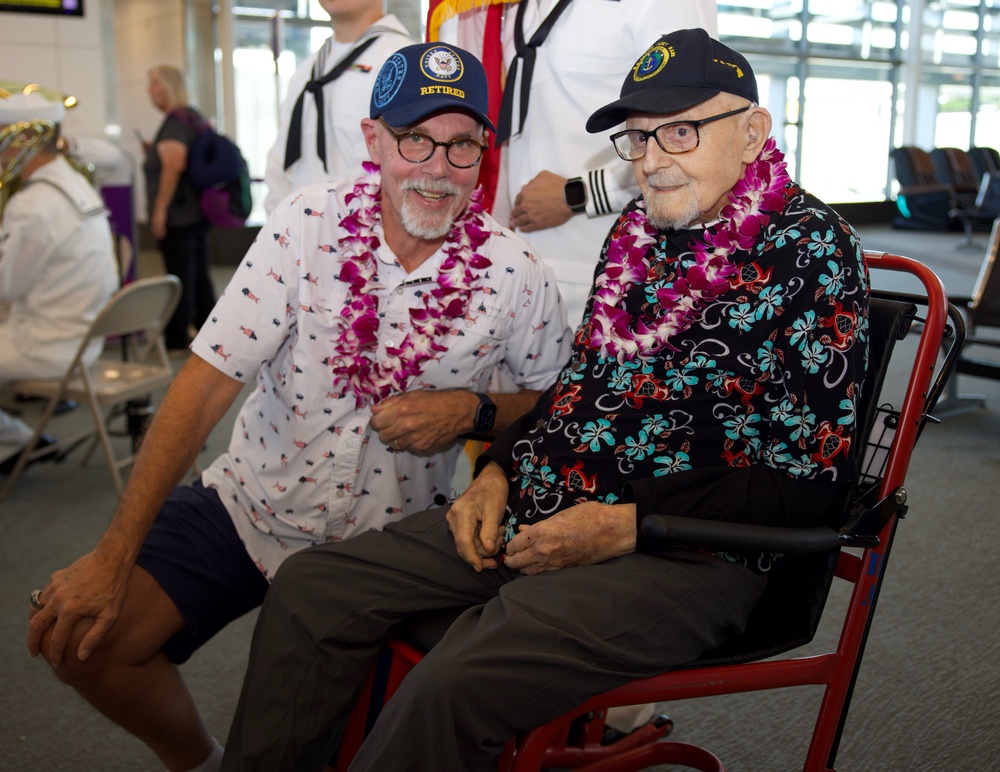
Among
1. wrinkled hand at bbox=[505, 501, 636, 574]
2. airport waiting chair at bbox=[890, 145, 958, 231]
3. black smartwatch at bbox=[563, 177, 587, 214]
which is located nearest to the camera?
wrinkled hand at bbox=[505, 501, 636, 574]

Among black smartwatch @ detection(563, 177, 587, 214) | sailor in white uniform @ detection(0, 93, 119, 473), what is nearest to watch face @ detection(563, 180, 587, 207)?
black smartwatch @ detection(563, 177, 587, 214)

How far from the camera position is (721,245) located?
154 centimetres

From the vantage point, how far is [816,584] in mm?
1528

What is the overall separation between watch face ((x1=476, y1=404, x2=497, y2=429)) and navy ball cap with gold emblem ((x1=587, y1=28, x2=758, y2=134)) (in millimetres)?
591

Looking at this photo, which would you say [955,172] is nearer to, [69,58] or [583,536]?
[69,58]

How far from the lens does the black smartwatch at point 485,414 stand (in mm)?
1805

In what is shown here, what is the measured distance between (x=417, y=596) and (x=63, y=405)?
3863 millimetres

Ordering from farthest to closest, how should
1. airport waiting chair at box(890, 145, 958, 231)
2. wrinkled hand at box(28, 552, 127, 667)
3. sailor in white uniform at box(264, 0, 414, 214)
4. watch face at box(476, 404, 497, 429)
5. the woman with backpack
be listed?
airport waiting chair at box(890, 145, 958, 231), the woman with backpack, sailor in white uniform at box(264, 0, 414, 214), watch face at box(476, 404, 497, 429), wrinkled hand at box(28, 552, 127, 667)

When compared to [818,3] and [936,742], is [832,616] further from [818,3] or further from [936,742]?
[818,3]

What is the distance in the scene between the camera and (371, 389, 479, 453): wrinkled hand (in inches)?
68.4

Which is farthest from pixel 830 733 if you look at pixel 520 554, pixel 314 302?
pixel 314 302

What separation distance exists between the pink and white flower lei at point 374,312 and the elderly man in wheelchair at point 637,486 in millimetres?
256

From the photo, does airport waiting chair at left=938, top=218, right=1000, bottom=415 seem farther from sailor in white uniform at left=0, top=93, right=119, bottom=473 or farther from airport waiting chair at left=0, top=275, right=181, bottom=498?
sailor in white uniform at left=0, top=93, right=119, bottom=473

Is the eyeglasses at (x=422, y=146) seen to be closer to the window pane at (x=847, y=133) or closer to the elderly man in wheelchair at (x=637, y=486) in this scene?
the elderly man in wheelchair at (x=637, y=486)
